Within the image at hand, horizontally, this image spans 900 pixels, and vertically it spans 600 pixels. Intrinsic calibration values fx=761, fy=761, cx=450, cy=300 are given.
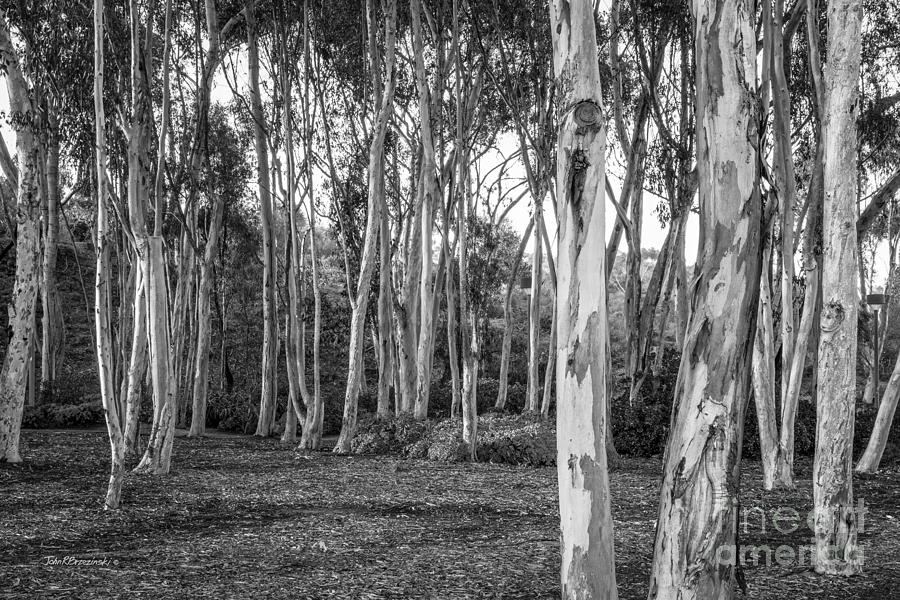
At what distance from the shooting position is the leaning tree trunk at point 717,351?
2914mm

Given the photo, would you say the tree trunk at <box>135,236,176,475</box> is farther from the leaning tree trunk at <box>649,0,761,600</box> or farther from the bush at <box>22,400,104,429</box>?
the bush at <box>22,400,104,429</box>

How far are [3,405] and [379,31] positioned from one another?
9608 millimetres

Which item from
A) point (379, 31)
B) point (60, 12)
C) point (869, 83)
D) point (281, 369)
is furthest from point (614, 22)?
point (281, 369)

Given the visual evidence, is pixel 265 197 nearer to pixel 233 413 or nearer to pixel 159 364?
pixel 159 364

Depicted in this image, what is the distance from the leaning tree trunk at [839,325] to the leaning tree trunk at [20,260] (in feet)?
28.2

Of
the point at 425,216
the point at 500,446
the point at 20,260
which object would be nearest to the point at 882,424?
the point at 500,446

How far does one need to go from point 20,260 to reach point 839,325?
880 cm

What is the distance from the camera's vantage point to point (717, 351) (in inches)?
116

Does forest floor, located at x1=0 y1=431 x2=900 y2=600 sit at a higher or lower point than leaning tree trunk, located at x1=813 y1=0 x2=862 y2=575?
lower

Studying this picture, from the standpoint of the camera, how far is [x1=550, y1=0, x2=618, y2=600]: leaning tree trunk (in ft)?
11.0

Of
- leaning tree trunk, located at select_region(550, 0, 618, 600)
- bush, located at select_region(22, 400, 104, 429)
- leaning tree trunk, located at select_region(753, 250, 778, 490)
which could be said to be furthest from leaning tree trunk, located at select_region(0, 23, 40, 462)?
leaning tree trunk, located at select_region(753, 250, 778, 490)

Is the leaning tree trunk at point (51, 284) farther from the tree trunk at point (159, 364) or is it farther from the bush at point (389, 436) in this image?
the bush at point (389, 436)

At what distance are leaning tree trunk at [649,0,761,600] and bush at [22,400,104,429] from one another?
632 inches

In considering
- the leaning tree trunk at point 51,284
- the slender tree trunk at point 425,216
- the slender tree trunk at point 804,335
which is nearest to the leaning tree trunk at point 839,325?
the slender tree trunk at point 804,335
